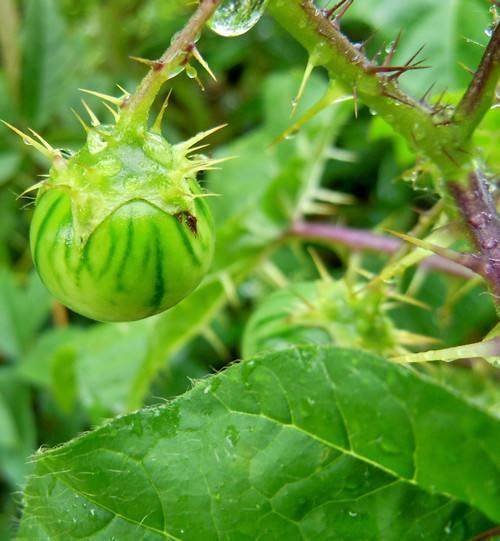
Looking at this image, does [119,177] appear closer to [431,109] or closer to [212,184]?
[431,109]

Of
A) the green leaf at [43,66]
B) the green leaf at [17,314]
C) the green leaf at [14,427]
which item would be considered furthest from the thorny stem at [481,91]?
the green leaf at [43,66]

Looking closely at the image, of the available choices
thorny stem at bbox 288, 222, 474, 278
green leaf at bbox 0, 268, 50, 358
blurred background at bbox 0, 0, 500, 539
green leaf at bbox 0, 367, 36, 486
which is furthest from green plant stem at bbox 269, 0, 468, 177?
green leaf at bbox 0, 268, 50, 358

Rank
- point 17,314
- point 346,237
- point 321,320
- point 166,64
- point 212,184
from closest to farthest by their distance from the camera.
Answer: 1. point 166,64
2. point 321,320
3. point 346,237
4. point 17,314
5. point 212,184

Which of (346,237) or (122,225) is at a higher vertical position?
(122,225)

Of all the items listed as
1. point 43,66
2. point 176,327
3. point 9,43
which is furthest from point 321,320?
point 9,43

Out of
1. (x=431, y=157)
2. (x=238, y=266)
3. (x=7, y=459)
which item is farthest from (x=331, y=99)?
(x=7, y=459)

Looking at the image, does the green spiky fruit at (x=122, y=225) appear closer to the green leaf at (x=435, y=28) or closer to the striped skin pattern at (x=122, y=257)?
the striped skin pattern at (x=122, y=257)

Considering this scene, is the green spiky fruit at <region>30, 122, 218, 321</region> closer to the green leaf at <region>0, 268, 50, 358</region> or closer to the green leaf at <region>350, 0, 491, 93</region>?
the green leaf at <region>350, 0, 491, 93</region>
